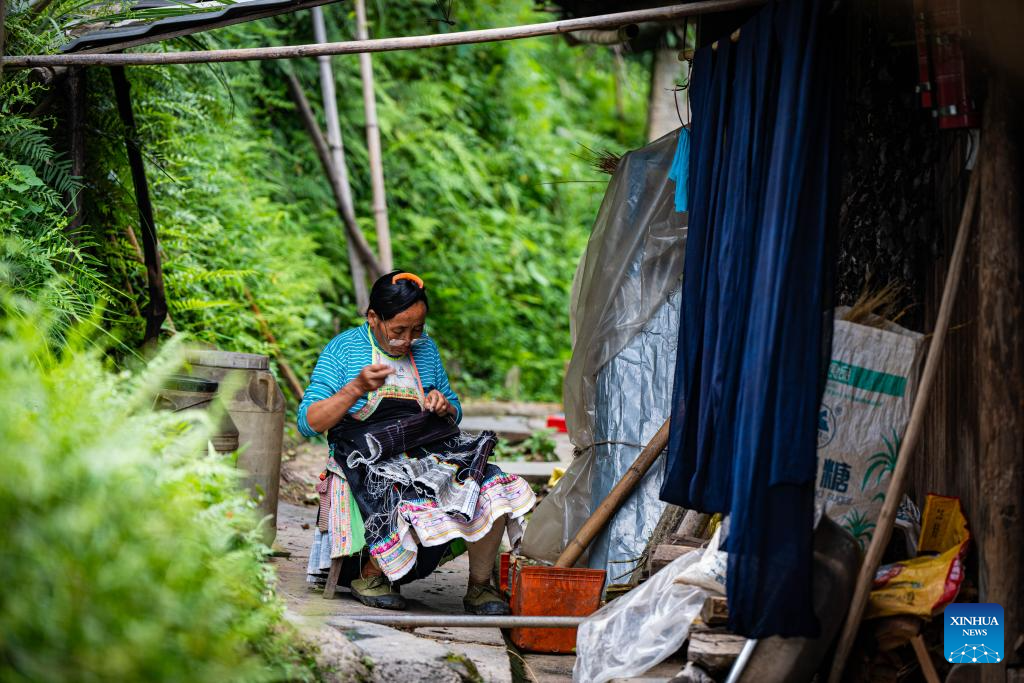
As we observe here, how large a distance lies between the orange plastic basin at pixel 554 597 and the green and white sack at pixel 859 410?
49.2 inches

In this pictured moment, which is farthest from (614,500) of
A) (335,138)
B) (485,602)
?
(335,138)

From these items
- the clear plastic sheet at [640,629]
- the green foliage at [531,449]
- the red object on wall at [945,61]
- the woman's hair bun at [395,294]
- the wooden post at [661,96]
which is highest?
the wooden post at [661,96]

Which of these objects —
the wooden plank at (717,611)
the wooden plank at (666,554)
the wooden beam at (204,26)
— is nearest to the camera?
the wooden plank at (717,611)

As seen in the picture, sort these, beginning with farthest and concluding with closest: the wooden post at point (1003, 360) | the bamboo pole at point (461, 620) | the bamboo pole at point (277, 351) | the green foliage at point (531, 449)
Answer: the green foliage at point (531, 449) < the bamboo pole at point (277, 351) < the bamboo pole at point (461, 620) < the wooden post at point (1003, 360)

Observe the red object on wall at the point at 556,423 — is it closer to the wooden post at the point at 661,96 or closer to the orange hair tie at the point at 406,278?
the wooden post at the point at 661,96

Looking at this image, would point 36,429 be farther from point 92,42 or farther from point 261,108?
point 261,108

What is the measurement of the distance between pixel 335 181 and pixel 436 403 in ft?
18.9

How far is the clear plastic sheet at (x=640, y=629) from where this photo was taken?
3.76m

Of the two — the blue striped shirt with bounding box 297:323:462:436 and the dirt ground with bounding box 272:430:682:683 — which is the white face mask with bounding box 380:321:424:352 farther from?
the dirt ground with bounding box 272:430:682:683

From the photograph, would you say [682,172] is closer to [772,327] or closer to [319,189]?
[772,327]

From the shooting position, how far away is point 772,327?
315cm

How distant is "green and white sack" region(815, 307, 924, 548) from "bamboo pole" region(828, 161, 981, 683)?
18cm

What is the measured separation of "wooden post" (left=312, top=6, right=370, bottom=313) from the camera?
995cm

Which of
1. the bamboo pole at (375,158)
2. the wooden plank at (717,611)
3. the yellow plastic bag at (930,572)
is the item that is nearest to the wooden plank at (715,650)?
the wooden plank at (717,611)
